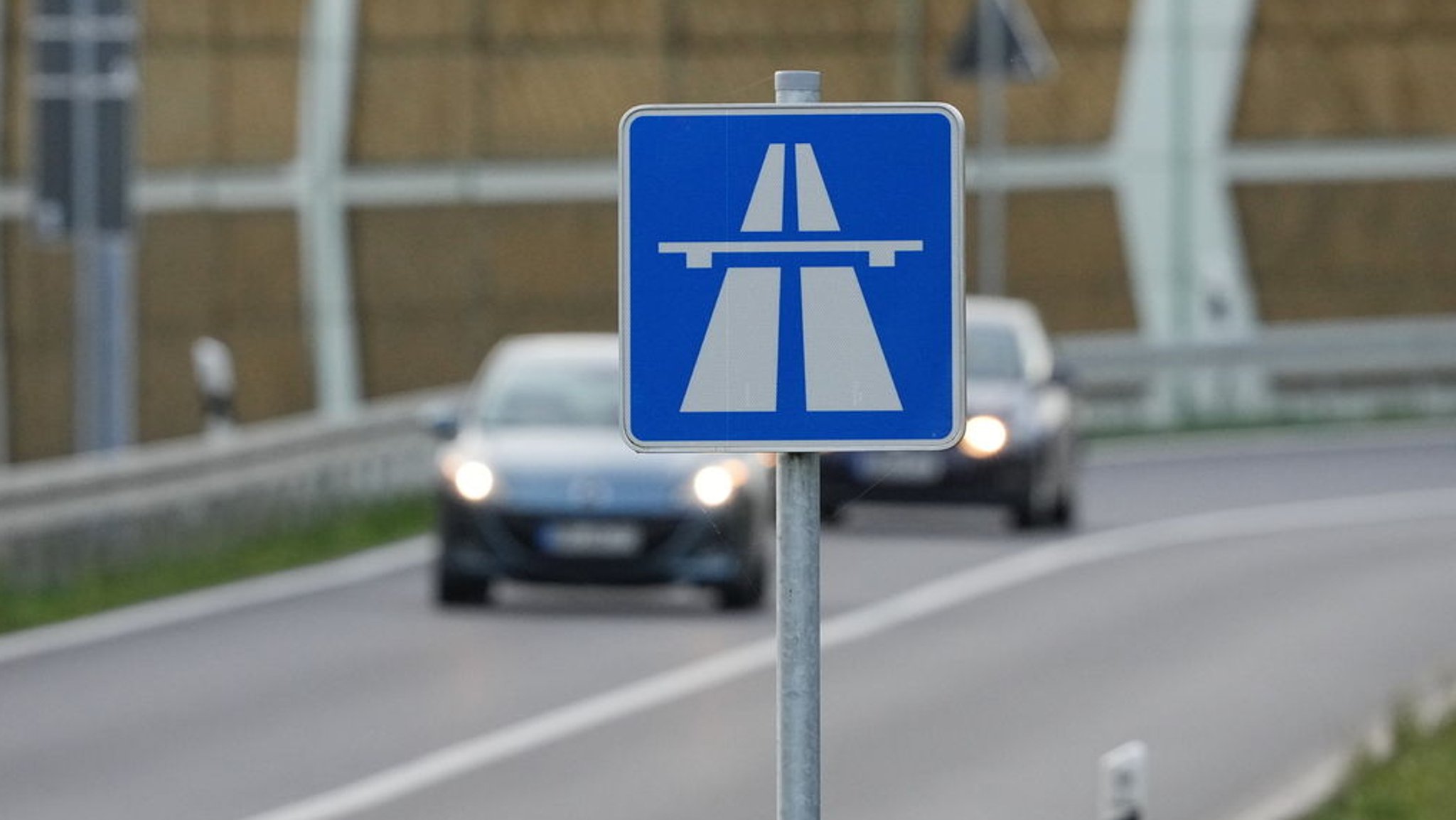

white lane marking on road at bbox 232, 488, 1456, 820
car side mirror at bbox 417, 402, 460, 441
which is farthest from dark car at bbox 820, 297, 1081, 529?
car side mirror at bbox 417, 402, 460, 441

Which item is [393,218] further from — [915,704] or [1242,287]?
[915,704]

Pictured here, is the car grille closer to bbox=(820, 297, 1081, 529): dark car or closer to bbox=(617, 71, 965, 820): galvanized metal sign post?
bbox=(820, 297, 1081, 529): dark car

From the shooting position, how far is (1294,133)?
124 ft

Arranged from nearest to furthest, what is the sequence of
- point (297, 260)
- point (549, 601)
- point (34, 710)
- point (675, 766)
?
1. point (675, 766)
2. point (34, 710)
3. point (549, 601)
4. point (297, 260)

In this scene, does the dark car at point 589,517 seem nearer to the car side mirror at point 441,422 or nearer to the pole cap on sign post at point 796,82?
the car side mirror at point 441,422

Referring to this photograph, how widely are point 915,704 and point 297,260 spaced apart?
2110 centimetres

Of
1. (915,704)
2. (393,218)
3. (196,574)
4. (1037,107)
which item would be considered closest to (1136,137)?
(1037,107)

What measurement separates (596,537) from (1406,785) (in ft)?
25.7

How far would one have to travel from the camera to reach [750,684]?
17016 mm

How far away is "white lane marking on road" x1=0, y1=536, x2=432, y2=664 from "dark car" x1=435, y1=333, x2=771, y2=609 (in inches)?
46.6

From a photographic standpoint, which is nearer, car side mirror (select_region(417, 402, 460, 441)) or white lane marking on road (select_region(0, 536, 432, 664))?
white lane marking on road (select_region(0, 536, 432, 664))

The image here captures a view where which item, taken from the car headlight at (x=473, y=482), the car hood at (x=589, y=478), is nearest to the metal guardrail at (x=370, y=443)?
the car headlight at (x=473, y=482)

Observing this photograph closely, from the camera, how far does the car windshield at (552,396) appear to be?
67.3ft

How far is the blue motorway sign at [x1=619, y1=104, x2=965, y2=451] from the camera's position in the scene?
5.87m
